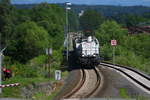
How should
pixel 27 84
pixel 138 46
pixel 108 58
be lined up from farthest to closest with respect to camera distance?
pixel 138 46 < pixel 108 58 < pixel 27 84

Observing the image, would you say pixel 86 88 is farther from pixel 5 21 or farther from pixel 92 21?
pixel 92 21

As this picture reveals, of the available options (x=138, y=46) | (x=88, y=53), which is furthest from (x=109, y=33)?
(x=88, y=53)

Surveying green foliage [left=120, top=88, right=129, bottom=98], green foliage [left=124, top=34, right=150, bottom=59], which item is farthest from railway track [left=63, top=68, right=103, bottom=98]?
green foliage [left=124, top=34, right=150, bottom=59]

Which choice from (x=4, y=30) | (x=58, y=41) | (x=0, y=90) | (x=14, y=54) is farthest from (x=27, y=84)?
(x=58, y=41)

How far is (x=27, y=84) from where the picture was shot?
894 inches

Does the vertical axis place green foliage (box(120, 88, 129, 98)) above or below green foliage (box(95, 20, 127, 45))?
below

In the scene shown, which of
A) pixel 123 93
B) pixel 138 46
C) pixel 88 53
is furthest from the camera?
pixel 138 46

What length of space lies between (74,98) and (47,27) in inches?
3192

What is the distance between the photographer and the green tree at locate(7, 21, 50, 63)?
7706 cm

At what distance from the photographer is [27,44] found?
78938 mm

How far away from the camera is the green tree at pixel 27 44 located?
77.1m

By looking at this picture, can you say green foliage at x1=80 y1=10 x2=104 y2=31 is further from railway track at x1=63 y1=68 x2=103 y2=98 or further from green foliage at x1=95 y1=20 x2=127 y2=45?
railway track at x1=63 y1=68 x2=103 y2=98

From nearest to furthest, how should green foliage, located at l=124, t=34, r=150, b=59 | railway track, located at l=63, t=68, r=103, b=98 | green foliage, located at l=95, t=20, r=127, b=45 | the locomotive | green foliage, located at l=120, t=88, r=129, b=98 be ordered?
green foliage, located at l=120, t=88, r=129, b=98 → railway track, located at l=63, t=68, r=103, b=98 → the locomotive → green foliage, located at l=124, t=34, r=150, b=59 → green foliage, located at l=95, t=20, r=127, b=45

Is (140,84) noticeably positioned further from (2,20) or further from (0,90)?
(2,20)
